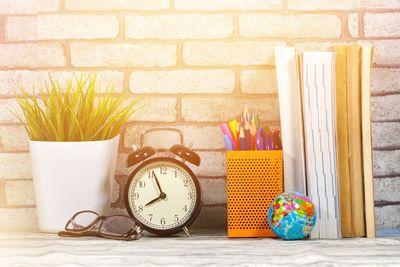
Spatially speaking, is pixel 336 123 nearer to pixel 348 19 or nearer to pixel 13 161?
pixel 348 19

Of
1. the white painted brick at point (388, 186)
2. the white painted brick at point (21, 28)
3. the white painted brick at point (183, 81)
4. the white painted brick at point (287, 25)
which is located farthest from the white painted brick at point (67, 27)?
the white painted brick at point (388, 186)

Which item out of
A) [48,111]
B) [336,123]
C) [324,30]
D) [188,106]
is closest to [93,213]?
[48,111]

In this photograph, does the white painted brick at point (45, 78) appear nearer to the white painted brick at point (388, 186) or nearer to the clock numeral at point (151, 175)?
the clock numeral at point (151, 175)

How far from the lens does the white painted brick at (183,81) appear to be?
1.73 meters

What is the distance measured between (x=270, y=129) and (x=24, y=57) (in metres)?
0.70

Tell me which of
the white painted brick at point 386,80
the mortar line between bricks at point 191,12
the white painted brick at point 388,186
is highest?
the mortar line between bricks at point 191,12

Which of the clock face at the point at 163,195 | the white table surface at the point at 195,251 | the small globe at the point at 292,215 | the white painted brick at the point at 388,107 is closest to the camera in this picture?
the white table surface at the point at 195,251

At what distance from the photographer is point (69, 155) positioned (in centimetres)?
152

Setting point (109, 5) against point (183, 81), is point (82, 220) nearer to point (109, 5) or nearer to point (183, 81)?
point (183, 81)

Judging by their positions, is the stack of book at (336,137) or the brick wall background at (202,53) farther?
the brick wall background at (202,53)

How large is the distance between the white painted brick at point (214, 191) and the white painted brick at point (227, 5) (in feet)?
1.54

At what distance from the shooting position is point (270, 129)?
1.71m

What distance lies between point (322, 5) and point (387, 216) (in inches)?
23.6

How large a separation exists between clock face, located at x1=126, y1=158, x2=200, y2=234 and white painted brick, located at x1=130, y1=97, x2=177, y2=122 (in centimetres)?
22
